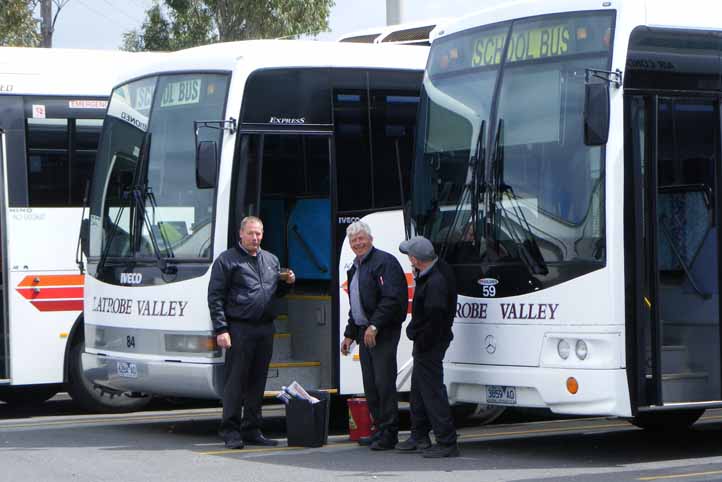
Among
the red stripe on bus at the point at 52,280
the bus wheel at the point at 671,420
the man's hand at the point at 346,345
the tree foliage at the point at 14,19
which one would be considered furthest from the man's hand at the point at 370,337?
the tree foliage at the point at 14,19

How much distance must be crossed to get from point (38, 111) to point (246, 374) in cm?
446

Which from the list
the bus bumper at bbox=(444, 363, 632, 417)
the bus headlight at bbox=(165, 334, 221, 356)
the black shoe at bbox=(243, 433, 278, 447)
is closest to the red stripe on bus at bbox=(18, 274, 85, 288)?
the bus headlight at bbox=(165, 334, 221, 356)

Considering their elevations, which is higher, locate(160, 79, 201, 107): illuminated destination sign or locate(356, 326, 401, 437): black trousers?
locate(160, 79, 201, 107): illuminated destination sign

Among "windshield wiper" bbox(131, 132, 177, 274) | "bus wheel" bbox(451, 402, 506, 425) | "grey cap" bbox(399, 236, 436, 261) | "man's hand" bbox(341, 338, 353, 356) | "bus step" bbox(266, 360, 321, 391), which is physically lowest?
"bus wheel" bbox(451, 402, 506, 425)

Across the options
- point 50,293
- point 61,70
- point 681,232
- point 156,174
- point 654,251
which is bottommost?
point 50,293

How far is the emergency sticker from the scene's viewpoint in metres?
15.0

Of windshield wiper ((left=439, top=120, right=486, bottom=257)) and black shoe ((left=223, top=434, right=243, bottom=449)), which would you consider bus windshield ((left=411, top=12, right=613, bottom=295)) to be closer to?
windshield wiper ((left=439, top=120, right=486, bottom=257))

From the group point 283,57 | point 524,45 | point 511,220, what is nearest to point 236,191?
point 283,57

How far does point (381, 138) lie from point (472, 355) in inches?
109

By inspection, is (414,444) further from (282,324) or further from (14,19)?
(14,19)

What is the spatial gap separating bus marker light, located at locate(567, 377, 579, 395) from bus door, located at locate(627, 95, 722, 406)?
68 centimetres

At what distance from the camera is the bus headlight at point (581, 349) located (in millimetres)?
10560

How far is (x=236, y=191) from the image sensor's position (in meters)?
12.4

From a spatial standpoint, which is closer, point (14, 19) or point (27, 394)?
point (27, 394)
